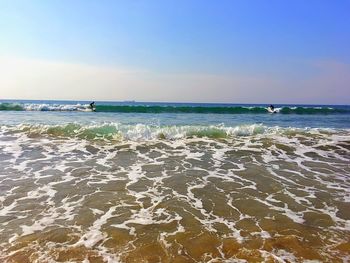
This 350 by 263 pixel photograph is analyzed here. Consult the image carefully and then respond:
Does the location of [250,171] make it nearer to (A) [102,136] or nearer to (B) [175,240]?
(B) [175,240]

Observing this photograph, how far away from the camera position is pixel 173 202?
22.5 ft

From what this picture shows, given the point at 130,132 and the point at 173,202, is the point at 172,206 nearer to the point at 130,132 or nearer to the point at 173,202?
the point at 173,202

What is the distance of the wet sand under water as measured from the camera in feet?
15.6

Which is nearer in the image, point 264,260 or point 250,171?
point 264,260

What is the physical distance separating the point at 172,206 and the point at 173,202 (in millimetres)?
252

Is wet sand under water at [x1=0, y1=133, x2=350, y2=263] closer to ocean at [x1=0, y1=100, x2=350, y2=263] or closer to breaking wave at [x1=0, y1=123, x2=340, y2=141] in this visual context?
ocean at [x1=0, y1=100, x2=350, y2=263]

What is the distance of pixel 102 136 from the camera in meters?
16.2

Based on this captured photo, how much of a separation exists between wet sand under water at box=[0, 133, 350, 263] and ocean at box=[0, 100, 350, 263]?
0.06 feet

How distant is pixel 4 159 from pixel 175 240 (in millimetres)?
7753

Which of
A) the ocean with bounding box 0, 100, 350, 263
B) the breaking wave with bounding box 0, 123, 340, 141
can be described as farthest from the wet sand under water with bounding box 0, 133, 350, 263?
the breaking wave with bounding box 0, 123, 340, 141

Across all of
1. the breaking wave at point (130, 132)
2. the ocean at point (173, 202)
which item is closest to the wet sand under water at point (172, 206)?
the ocean at point (173, 202)

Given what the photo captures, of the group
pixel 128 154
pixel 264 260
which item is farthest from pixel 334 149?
pixel 264 260

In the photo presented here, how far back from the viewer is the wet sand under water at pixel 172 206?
4750 mm

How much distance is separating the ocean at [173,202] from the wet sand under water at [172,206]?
0.02 m
